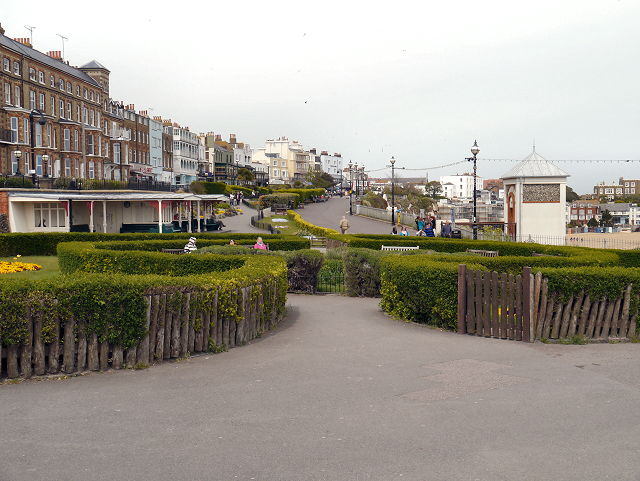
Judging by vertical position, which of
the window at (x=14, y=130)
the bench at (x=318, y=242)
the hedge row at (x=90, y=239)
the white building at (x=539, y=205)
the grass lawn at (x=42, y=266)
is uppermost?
→ the window at (x=14, y=130)

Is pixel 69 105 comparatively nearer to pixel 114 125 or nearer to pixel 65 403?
pixel 114 125

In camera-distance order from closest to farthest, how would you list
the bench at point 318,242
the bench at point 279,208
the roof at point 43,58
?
the bench at point 318,242 → the roof at point 43,58 → the bench at point 279,208

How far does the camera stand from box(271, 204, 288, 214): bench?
63.2 meters

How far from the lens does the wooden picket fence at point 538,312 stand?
32.5 feet

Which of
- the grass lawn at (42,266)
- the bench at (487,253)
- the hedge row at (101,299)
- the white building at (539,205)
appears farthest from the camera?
the white building at (539,205)

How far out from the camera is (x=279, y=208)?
209 ft

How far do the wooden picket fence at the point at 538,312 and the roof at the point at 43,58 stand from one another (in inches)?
1686

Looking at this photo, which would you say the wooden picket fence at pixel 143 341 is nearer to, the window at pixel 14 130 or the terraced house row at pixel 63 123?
the terraced house row at pixel 63 123

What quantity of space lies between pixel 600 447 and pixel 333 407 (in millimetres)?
2734

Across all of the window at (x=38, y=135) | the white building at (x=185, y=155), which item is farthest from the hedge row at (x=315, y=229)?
the white building at (x=185, y=155)

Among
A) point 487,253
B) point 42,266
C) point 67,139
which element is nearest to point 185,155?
point 67,139

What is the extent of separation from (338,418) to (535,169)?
3185 centimetres

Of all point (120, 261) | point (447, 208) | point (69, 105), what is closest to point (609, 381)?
point (120, 261)

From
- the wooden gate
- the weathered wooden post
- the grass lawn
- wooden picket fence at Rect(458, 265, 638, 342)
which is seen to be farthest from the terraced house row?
wooden picket fence at Rect(458, 265, 638, 342)
